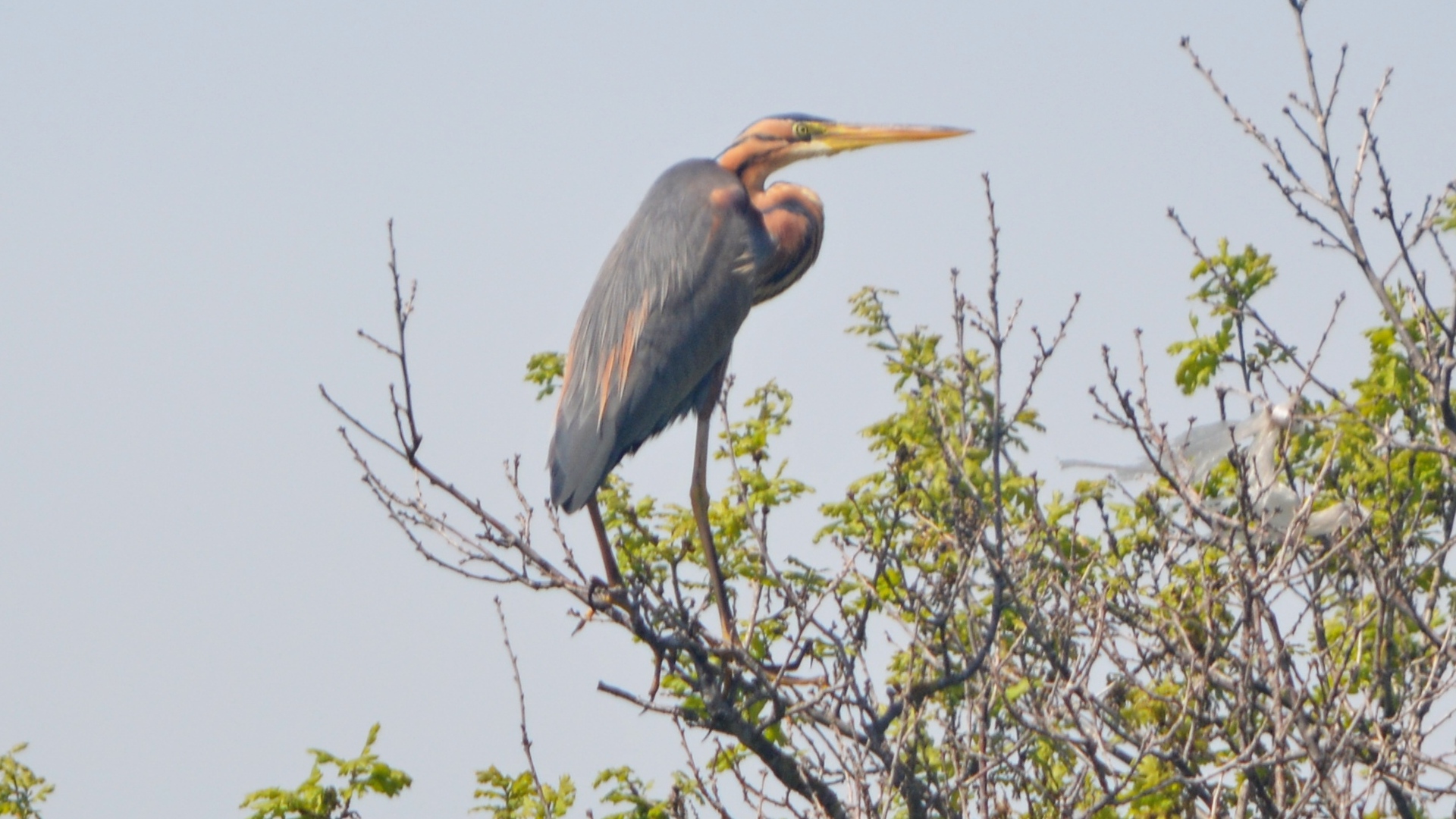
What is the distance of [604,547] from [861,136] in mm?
2148

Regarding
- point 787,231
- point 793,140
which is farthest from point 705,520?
point 793,140

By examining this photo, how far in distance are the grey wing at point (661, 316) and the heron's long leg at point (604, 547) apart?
14cm

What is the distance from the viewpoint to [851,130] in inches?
237

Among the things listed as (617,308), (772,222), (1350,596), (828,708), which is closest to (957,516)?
(828,708)

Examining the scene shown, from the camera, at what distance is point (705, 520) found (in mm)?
5121

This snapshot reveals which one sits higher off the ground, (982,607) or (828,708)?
(982,607)

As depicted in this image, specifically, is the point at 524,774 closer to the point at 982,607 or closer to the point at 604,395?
the point at 604,395

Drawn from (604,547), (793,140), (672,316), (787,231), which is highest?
(793,140)

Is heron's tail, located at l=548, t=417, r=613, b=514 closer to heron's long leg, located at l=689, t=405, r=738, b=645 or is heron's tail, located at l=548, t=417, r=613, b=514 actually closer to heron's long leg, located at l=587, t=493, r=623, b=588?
heron's long leg, located at l=587, t=493, r=623, b=588

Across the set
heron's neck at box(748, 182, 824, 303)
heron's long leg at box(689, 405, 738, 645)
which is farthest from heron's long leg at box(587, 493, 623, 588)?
heron's neck at box(748, 182, 824, 303)

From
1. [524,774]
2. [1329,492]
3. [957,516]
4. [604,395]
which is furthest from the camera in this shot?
[1329,492]

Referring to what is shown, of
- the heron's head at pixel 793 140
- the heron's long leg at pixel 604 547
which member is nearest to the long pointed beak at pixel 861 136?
the heron's head at pixel 793 140

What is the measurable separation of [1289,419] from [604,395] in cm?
201

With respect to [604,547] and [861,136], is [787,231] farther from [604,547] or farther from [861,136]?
[604,547]
